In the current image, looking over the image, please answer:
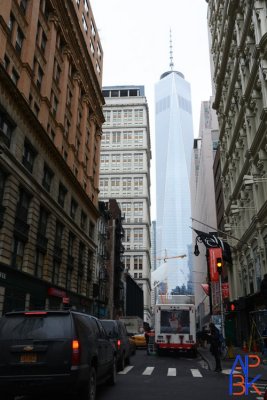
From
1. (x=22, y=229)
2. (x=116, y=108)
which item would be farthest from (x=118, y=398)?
(x=116, y=108)

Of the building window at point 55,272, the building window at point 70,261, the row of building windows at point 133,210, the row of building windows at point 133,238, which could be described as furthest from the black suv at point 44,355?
the row of building windows at point 133,210

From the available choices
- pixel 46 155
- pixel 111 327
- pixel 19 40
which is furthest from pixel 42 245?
pixel 111 327

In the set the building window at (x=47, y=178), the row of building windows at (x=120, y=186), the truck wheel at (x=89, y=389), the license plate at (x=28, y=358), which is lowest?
the truck wheel at (x=89, y=389)

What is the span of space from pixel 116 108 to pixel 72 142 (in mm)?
101610

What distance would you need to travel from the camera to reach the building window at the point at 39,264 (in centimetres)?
3139

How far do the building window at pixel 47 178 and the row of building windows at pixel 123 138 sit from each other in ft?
337

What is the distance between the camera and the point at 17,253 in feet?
91.9

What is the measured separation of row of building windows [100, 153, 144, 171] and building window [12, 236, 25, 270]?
351 ft

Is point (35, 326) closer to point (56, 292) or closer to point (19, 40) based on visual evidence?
point (56, 292)

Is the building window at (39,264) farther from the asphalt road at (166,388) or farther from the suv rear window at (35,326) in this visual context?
the suv rear window at (35,326)

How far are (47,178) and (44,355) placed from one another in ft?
92.0

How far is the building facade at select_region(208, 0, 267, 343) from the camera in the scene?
91.6 feet

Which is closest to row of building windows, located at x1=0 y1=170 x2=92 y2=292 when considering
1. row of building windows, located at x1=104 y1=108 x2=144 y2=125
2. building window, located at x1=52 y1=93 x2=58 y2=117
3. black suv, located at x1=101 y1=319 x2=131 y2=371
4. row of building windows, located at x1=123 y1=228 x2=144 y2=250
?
building window, located at x1=52 y1=93 x2=58 y2=117

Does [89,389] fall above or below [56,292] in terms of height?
below
